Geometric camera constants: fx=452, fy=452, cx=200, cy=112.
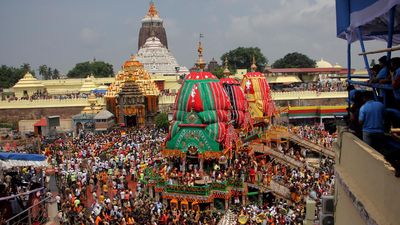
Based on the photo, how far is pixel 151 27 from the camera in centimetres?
6775

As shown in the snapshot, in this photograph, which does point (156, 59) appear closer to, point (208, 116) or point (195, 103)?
point (195, 103)

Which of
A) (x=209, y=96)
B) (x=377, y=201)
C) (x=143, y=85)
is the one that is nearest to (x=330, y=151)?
(x=209, y=96)

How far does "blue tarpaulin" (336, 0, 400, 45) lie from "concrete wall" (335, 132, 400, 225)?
141 cm

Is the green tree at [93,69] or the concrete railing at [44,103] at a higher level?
the green tree at [93,69]

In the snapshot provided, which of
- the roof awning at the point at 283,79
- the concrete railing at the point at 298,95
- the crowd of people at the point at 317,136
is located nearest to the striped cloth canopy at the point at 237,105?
the crowd of people at the point at 317,136

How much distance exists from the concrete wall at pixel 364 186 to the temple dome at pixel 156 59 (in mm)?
50910

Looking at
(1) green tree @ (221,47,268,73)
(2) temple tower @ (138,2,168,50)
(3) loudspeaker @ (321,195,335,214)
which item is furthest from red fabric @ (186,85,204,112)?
(1) green tree @ (221,47,268,73)

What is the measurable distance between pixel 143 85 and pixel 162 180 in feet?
68.4

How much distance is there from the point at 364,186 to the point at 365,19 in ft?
7.50

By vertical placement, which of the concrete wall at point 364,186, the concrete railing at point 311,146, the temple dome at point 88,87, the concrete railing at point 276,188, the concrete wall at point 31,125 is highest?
the temple dome at point 88,87

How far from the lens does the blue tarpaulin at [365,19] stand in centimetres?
498

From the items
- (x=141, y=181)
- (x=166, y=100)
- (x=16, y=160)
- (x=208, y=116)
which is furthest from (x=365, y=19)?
(x=166, y=100)

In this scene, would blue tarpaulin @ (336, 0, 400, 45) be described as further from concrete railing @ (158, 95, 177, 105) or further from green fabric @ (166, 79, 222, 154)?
concrete railing @ (158, 95, 177, 105)

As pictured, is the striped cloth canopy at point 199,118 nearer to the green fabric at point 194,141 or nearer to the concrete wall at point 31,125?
the green fabric at point 194,141
